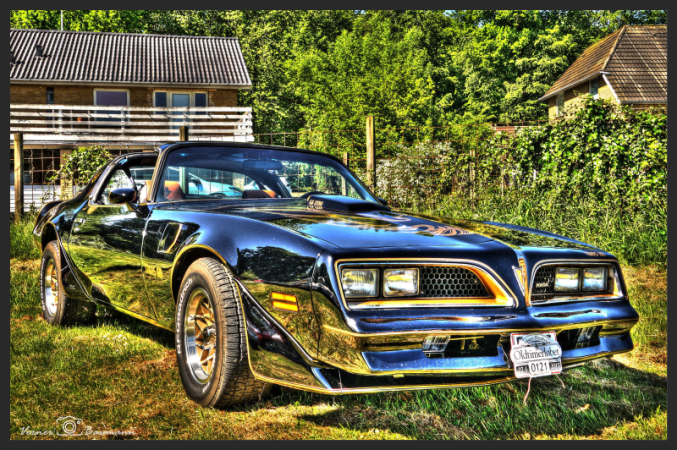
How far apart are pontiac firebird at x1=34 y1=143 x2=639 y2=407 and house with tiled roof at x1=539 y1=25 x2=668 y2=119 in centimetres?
2254

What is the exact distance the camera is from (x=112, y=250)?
3.82 metres

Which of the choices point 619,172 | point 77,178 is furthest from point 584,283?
point 77,178

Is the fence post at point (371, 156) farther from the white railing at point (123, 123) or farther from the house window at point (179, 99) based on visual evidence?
the house window at point (179, 99)

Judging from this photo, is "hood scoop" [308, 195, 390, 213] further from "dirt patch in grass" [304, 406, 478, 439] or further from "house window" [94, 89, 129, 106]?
"house window" [94, 89, 129, 106]

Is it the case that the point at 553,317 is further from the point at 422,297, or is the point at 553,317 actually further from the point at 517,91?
the point at 517,91

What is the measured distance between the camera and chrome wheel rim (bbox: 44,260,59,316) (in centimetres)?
485

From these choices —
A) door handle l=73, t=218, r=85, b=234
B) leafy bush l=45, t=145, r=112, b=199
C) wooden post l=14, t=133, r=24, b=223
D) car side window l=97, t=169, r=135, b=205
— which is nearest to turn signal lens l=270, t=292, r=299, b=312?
car side window l=97, t=169, r=135, b=205

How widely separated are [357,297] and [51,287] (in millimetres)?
3610

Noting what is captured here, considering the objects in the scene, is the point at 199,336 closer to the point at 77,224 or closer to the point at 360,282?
the point at 360,282

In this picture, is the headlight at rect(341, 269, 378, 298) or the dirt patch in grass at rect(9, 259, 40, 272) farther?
the dirt patch in grass at rect(9, 259, 40, 272)

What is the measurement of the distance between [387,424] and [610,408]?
3.81 ft

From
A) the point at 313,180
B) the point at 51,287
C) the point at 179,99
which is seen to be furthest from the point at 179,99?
the point at 313,180

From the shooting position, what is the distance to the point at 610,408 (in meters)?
2.97

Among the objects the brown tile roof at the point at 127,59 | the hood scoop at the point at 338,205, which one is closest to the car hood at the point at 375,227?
the hood scoop at the point at 338,205
